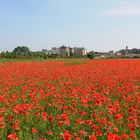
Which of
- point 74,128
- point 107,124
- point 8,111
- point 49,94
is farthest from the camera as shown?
point 49,94

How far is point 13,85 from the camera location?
1145cm

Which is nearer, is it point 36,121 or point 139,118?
point 139,118

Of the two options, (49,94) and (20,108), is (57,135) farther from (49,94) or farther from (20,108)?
(49,94)

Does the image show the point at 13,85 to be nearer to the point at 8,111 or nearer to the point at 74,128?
the point at 8,111

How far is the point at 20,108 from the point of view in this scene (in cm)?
619

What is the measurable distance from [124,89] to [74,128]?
4.33 m

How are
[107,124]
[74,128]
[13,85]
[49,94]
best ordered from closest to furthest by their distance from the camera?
1. [107,124]
2. [74,128]
3. [49,94]
4. [13,85]

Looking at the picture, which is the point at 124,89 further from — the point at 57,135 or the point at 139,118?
the point at 57,135

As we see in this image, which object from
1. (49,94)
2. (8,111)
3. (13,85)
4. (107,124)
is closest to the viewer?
(107,124)

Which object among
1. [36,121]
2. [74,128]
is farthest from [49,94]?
[74,128]

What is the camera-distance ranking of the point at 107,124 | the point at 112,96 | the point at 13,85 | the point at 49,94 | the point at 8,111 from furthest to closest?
the point at 13,85
the point at 112,96
the point at 49,94
the point at 8,111
the point at 107,124

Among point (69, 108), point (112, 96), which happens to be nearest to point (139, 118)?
point (69, 108)

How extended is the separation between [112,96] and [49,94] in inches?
78.9

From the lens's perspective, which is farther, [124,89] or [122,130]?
[124,89]
